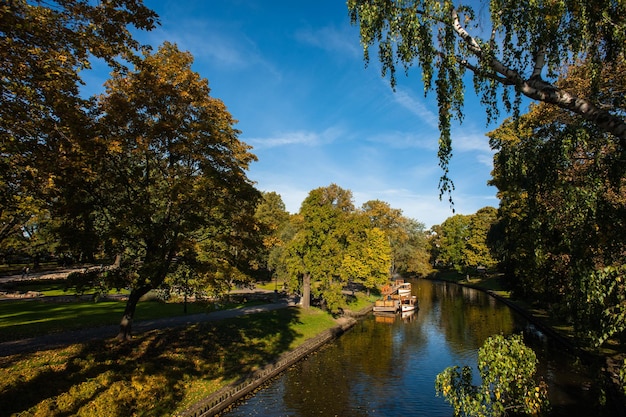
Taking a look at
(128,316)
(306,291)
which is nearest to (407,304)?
(306,291)

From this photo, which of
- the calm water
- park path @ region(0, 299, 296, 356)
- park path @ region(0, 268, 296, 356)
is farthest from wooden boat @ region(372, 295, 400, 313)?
park path @ region(0, 299, 296, 356)

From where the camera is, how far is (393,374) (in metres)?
21.6

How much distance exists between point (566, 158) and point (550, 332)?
29.3 metres

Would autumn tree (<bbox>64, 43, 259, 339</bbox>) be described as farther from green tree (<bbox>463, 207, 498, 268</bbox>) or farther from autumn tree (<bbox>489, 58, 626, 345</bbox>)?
green tree (<bbox>463, 207, 498, 268</bbox>)

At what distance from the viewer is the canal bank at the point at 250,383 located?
15.1 metres

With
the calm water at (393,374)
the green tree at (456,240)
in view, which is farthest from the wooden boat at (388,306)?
the green tree at (456,240)

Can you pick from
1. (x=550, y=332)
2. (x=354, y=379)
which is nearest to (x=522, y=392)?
(x=354, y=379)

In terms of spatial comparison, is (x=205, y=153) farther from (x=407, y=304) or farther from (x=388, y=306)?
(x=407, y=304)

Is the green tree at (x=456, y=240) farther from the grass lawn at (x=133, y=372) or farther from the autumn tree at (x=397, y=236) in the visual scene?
the grass lawn at (x=133, y=372)

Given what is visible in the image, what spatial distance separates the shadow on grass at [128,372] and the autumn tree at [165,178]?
2275 mm

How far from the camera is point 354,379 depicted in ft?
67.2

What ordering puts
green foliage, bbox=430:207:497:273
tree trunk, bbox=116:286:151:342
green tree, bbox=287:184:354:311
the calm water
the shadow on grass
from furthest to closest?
green foliage, bbox=430:207:497:273 → green tree, bbox=287:184:354:311 → tree trunk, bbox=116:286:151:342 → the calm water → the shadow on grass

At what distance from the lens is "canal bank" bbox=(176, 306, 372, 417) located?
15.1 m

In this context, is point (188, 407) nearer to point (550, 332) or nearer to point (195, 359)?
point (195, 359)
